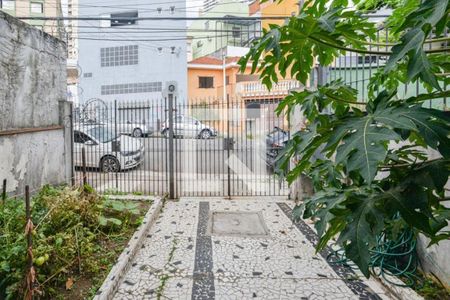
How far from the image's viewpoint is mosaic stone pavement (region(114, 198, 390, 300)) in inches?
124

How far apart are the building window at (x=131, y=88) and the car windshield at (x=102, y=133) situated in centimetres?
1189

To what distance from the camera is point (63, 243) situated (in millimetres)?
3375

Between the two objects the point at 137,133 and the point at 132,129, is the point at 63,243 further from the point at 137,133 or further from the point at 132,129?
the point at 137,133

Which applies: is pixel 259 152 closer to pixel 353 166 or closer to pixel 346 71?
pixel 346 71

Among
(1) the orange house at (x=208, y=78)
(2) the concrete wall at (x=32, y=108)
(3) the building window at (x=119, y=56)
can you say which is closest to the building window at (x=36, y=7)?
(3) the building window at (x=119, y=56)

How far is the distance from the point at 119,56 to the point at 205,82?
582 centimetres

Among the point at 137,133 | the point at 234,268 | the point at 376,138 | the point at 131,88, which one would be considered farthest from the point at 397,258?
the point at 131,88

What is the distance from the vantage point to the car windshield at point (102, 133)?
9.29 metres

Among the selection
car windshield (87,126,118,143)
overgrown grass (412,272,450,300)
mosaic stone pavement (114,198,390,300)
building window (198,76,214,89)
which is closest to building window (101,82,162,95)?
building window (198,76,214,89)

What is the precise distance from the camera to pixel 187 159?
1078 cm

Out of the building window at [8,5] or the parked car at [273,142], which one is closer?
the parked car at [273,142]

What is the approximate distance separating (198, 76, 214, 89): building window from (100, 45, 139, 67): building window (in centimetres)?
428

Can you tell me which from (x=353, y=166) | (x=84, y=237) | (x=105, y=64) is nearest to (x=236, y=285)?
(x=84, y=237)

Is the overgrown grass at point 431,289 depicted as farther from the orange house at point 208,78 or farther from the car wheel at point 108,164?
the orange house at point 208,78
